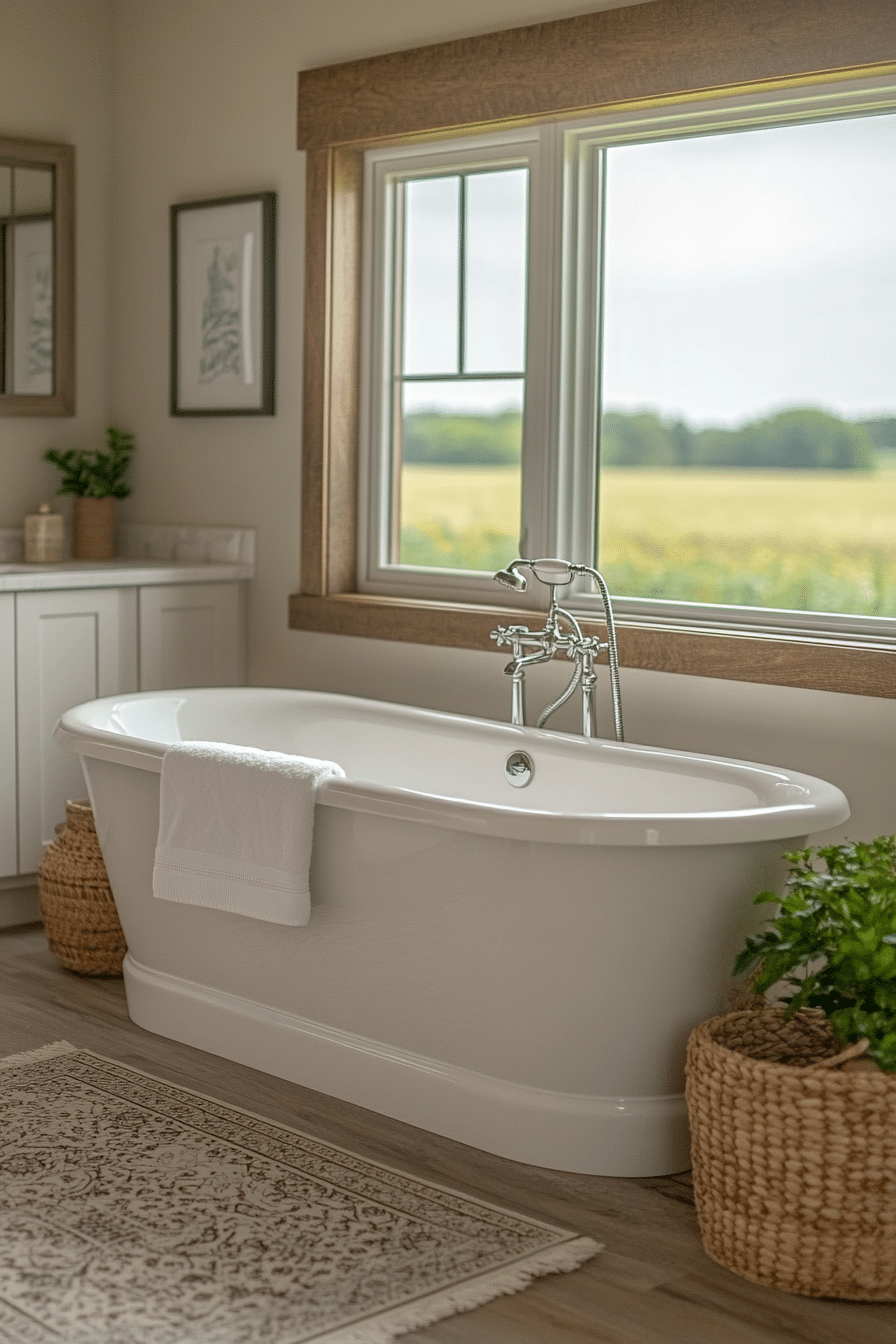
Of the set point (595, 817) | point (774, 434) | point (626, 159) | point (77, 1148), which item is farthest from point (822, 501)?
point (77, 1148)

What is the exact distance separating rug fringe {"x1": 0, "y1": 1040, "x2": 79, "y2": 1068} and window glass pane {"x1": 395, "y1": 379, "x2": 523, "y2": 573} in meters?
1.54

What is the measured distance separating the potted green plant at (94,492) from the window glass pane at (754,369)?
1675 millimetres

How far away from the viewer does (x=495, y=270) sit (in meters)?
3.91

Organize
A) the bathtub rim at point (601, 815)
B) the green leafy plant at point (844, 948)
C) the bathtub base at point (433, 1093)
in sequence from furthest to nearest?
the bathtub base at point (433, 1093)
the bathtub rim at point (601, 815)
the green leafy plant at point (844, 948)

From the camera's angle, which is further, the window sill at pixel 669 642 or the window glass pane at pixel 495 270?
the window glass pane at pixel 495 270

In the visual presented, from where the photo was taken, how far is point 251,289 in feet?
14.3

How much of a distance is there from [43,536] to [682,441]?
6.18 feet

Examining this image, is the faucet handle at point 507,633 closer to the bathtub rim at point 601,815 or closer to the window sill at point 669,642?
the window sill at point 669,642

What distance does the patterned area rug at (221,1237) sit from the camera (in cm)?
219

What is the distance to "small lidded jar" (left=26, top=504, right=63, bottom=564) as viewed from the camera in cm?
443

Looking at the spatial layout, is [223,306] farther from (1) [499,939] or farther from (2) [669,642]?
(1) [499,939]

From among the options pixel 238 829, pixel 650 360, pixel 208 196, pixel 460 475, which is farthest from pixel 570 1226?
pixel 208 196

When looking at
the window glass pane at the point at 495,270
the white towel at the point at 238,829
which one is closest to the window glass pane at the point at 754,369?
the window glass pane at the point at 495,270

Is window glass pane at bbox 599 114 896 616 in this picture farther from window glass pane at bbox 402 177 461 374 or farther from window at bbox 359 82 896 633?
window glass pane at bbox 402 177 461 374
